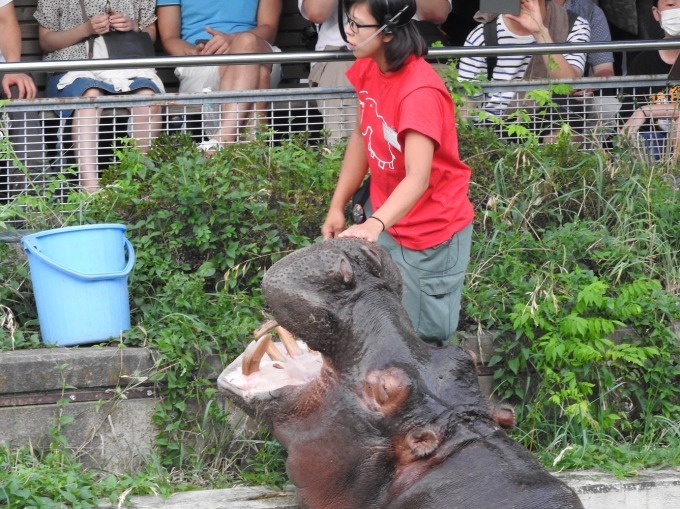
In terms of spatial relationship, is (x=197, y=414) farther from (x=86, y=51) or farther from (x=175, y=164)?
(x=86, y=51)

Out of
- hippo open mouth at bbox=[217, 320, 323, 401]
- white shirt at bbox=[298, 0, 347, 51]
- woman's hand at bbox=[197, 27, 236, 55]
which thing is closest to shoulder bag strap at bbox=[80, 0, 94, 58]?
woman's hand at bbox=[197, 27, 236, 55]

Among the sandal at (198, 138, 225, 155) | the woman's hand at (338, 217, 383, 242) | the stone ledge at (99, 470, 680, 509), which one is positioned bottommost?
the stone ledge at (99, 470, 680, 509)

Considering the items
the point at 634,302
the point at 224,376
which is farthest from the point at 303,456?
the point at 634,302

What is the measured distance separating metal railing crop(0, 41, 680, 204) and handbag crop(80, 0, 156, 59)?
943 mm

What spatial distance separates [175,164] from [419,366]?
3231 millimetres

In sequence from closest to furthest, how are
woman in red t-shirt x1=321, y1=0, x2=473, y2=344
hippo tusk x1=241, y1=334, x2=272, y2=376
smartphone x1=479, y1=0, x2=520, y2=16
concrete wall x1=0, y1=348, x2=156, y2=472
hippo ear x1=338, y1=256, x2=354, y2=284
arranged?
hippo ear x1=338, y1=256, x2=354, y2=284 → hippo tusk x1=241, y1=334, x2=272, y2=376 → woman in red t-shirt x1=321, y1=0, x2=473, y2=344 → concrete wall x1=0, y1=348, x2=156, y2=472 → smartphone x1=479, y1=0, x2=520, y2=16

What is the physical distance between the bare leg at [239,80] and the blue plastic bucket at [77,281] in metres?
1.57

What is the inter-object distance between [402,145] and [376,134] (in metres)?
0.22

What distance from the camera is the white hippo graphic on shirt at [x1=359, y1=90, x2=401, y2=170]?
14.2 ft

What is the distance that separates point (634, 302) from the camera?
5398 mm

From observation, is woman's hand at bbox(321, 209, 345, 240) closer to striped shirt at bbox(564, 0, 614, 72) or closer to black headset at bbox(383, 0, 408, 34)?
black headset at bbox(383, 0, 408, 34)

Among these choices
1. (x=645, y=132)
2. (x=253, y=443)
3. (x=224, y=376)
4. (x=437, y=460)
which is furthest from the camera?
(x=645, y=132)

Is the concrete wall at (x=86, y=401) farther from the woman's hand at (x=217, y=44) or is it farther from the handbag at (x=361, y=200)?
the woman's hand at (x=217, y=44)

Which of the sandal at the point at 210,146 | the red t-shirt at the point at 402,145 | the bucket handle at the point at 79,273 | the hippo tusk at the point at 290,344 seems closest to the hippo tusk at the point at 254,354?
the hippo tusk at the point at 290,344
